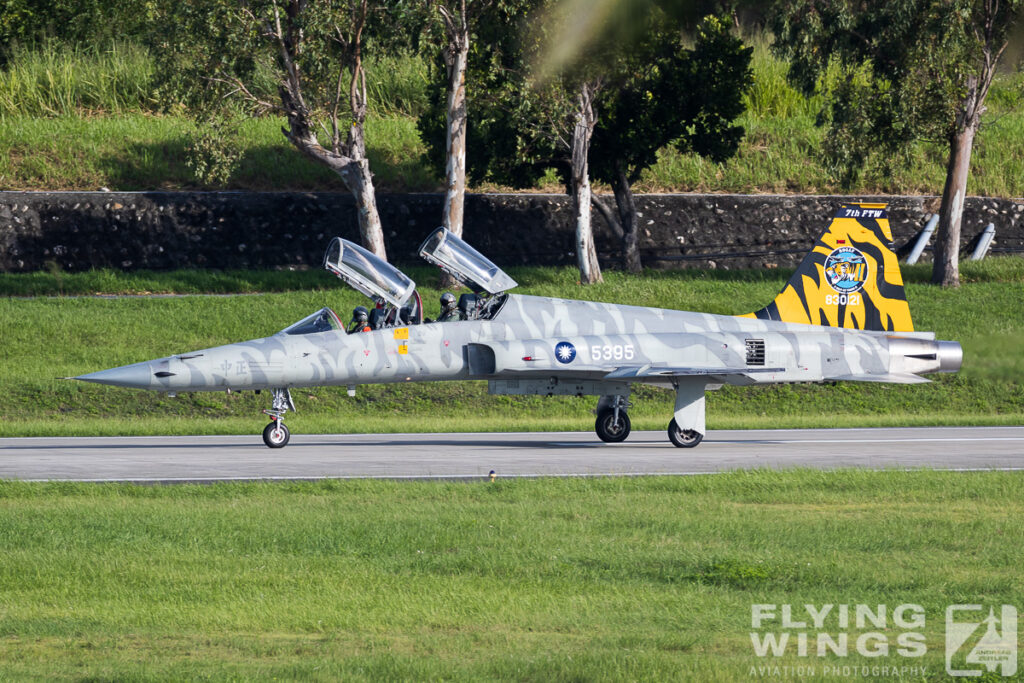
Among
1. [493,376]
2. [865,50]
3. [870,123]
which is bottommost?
[493,376]

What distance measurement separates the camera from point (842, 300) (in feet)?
69.4

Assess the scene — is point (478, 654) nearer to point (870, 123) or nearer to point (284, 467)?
point (284, 467)

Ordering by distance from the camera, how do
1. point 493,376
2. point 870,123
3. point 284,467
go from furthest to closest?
point 870,123 → point 493,376 → point 284,467

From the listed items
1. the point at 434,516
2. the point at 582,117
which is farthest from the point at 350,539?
the point at 582,117

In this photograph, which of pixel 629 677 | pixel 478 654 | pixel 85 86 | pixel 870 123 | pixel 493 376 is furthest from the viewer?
pixel 85 86

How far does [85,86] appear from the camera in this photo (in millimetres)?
48000

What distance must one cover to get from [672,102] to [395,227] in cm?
1036

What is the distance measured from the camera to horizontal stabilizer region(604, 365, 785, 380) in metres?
19.7

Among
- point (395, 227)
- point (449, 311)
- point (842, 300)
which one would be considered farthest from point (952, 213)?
point (449, 311)

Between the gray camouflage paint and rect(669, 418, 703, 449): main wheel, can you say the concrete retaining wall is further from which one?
rect(669, 418, 703, 449): main wheel

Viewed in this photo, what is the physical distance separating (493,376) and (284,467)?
4.15m

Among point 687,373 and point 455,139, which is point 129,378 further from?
point 455,139

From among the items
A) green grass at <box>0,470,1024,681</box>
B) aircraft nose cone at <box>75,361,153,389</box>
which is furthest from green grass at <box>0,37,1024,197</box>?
green grass at <box>0,470,1024,681</box>

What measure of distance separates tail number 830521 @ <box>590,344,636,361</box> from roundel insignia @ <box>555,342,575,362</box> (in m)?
0.36
